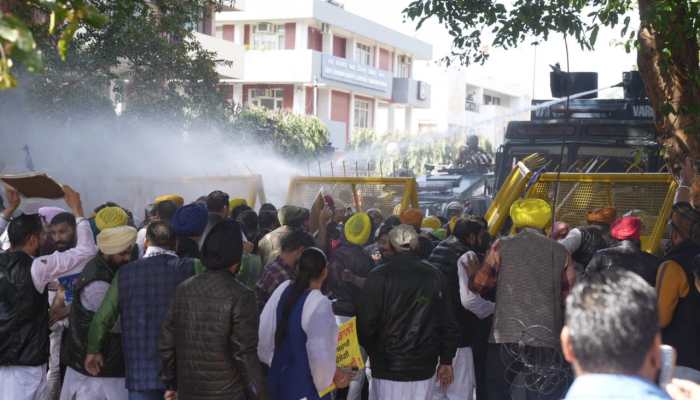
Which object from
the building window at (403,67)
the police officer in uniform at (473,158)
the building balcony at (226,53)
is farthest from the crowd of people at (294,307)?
the building window at (403,67)

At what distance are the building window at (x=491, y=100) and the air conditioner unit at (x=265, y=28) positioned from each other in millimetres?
33070

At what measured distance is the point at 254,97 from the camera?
43.9m

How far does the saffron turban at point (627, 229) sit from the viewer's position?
607 centimetres

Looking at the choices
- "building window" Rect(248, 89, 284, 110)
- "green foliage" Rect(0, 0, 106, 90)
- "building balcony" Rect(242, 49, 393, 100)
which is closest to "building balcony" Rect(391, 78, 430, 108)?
"building balcony" Rect(242, 49, 393, 100)

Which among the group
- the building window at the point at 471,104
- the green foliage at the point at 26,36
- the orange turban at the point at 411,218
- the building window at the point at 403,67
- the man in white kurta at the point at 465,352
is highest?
the building window at the point at 403,67

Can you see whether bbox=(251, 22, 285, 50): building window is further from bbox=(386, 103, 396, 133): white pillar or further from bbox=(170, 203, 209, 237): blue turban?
bbox=(170, 203, 209, 237): blue turban

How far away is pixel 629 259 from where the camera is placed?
Answer: 19.1 ft

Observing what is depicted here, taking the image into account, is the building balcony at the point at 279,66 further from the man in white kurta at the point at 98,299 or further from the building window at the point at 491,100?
the man in white kurta at the point at 98,299

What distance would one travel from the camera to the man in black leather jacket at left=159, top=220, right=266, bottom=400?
15.4 ft

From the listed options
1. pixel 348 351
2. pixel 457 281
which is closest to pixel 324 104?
pixel 457 281

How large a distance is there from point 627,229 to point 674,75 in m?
1.65

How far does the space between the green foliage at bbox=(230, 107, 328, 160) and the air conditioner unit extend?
8.98 m

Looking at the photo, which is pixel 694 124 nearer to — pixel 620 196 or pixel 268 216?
pixel 620 196

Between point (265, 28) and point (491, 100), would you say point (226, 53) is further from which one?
point (491, 100)
